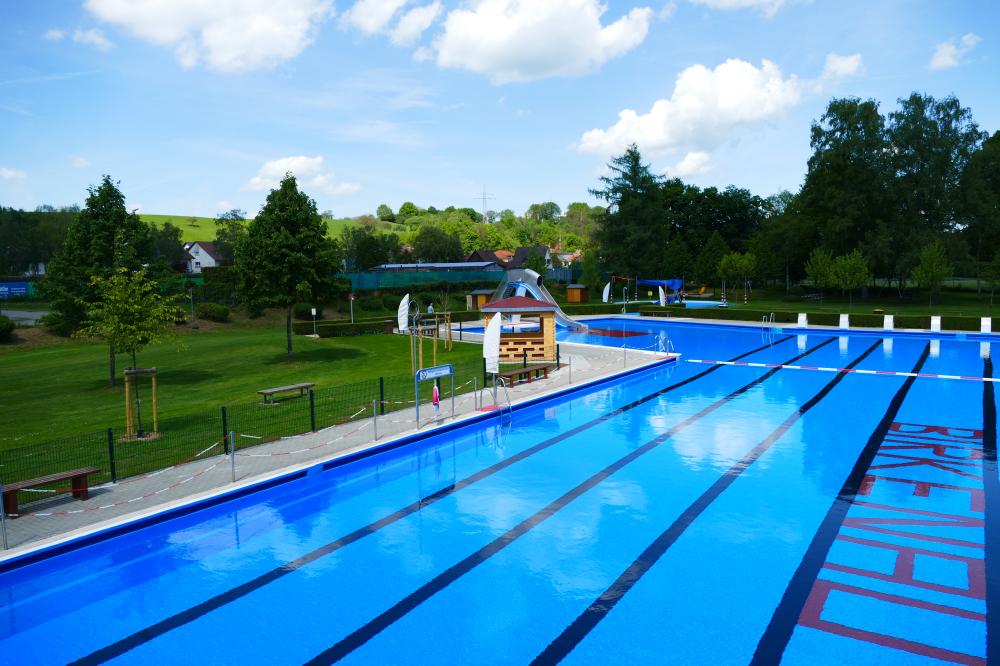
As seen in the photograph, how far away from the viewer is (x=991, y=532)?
10.7 metres

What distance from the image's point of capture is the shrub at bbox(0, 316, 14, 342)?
34312 millimetres

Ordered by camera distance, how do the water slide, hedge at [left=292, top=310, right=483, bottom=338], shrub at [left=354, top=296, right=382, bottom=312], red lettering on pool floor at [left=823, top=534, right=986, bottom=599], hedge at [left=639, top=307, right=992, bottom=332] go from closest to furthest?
red lettering on pool floor at [left=823, top=534, right=986, bottom=599] < hedge at [left=639, top=307, right=992, bottom=332] < hedge at [left=292, top=310, right=483, bottom=338] < the water slide < shrub at [left=354, top=296, right=382, bottom=312]

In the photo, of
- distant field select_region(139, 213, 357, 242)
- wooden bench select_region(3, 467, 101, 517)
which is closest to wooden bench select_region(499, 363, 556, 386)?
wooden bench select_region(3, 467, 101, 517)

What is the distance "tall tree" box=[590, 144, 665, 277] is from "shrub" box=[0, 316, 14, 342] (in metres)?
58.2

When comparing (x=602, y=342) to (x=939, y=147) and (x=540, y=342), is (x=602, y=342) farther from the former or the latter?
(x=939, y=147)

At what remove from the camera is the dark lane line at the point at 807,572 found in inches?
302

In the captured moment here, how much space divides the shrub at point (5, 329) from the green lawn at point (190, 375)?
1353mm

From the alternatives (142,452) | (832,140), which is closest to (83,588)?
(142,452)

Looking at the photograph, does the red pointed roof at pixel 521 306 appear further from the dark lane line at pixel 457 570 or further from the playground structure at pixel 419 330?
the dark lane line at pixel 457 570

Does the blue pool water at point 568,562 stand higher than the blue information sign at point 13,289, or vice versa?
the blue information sign at point 13,289

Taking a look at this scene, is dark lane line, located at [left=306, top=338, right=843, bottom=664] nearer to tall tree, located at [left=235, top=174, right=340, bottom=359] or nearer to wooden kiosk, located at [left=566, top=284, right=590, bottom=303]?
tall tree, located at [left=235, top=174, right=340, bottom=359]

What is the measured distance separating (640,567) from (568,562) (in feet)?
3.50

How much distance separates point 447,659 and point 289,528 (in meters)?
5.07

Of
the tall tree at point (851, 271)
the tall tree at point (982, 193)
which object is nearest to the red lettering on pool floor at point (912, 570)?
the tall tree at point (851, 271)
